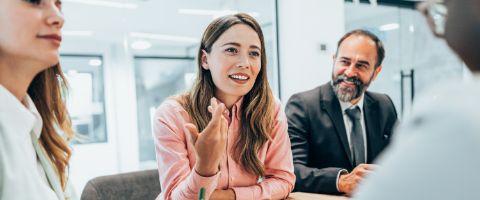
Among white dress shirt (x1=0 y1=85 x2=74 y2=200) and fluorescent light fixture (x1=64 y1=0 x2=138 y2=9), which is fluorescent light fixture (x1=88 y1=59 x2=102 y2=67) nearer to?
fluorescent light fixture (x1=64 y1=0 x2=138 y2=9)

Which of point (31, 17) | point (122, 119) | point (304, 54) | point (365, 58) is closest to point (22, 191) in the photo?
point (31, 17)

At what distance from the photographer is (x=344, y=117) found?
5.82 feet

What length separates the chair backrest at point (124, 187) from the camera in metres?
1.54

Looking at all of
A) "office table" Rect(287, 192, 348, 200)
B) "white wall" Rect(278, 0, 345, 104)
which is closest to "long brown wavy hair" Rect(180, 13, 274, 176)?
"office table" Rect(287, 192, 348, 200)

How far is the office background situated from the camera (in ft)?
12.4

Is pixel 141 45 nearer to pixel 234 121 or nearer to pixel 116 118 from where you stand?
pixel 116 118

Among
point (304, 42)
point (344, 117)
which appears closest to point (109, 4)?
point (304, 42)

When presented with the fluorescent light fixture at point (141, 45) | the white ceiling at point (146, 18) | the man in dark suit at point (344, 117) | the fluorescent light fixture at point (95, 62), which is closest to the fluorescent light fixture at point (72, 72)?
the fluorescent light fixture at point (95, 62)

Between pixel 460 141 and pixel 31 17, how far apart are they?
2.76 feet

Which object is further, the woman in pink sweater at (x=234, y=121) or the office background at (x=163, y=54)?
the office background at (x=163, y=54)

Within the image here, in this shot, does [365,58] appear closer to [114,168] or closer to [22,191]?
[22,191]

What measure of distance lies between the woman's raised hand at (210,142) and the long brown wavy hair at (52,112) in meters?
0.36

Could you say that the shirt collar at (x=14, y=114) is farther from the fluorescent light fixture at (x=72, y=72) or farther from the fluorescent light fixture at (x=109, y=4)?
the fluorescent light fixture at (x=72, y=72)

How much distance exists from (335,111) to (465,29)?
1.41 metres
